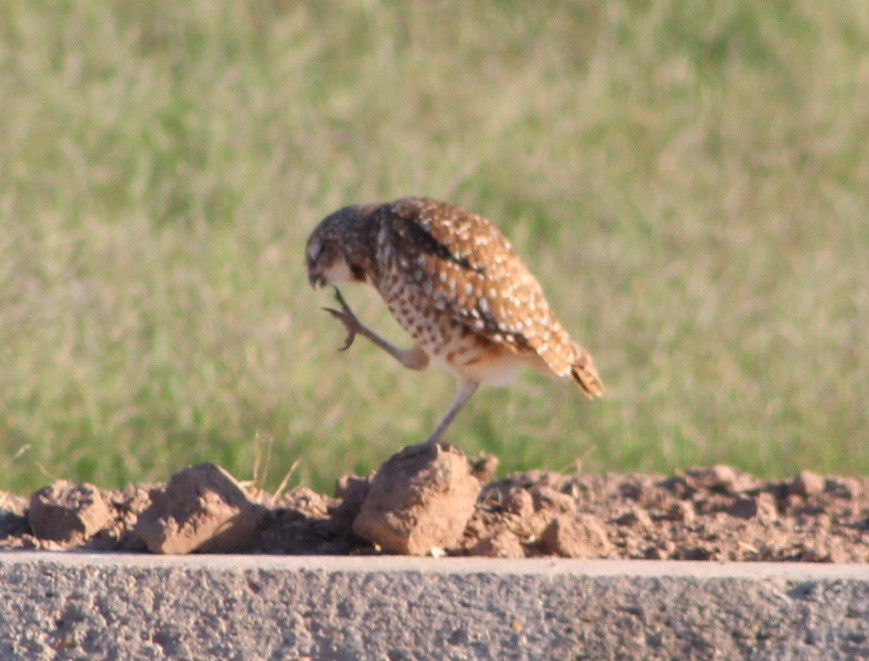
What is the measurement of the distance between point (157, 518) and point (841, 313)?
5499 mm

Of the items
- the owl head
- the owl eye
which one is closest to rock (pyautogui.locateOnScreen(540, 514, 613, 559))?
the owl head

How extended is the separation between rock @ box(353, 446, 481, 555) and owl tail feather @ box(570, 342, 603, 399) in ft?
2.89

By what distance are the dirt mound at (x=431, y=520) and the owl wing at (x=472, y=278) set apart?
418 mm

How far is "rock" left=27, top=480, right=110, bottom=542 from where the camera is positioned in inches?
175

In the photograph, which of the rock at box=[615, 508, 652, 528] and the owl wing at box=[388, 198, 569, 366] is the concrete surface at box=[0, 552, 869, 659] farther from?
the owl wing at box=[388, 198, 569, 366]

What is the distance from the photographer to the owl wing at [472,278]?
487cm

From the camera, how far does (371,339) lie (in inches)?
210

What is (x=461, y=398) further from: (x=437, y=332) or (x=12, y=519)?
(x=12, y=519)

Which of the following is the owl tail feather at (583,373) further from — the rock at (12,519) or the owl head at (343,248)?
the rock at (12,519)

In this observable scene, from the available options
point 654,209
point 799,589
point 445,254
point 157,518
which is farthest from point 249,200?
point 799,589

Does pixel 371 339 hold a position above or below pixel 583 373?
below

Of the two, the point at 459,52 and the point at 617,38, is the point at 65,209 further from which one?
the point at 617,38

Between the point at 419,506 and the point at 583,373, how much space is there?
3.72ft

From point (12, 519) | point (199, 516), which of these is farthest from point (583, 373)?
point (12, 519)
